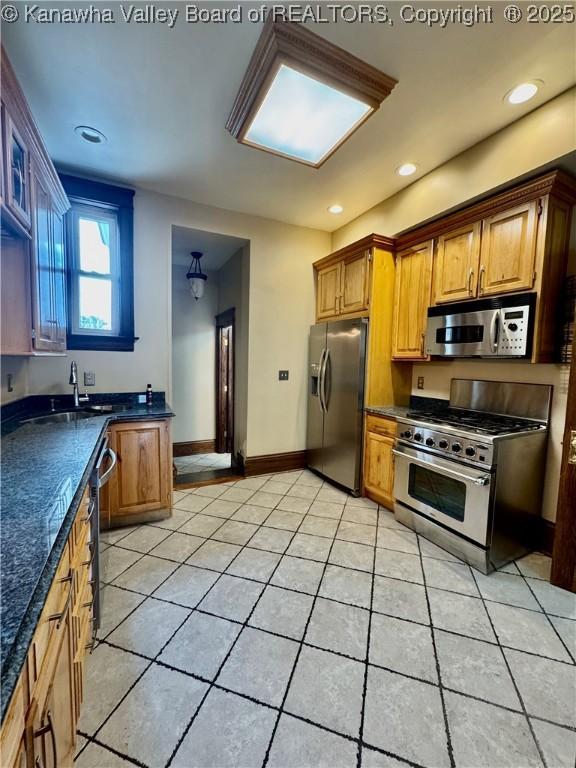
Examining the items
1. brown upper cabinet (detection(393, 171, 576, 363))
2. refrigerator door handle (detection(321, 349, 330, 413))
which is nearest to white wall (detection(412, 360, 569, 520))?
brown upper cabinet (detection(393, 171, 576, 363))

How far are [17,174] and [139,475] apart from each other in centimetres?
200

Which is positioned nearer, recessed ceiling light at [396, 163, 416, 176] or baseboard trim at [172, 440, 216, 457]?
recessed ceiling light at [396, 163, 416, 176]

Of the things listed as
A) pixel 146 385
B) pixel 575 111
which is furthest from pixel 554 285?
pixel 146 385

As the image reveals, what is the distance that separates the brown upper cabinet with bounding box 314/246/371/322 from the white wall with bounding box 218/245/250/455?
87cm

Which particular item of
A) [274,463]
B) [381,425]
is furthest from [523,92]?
[274,463]

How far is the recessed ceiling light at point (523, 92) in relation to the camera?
70.2 inches

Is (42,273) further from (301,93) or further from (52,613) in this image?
(52,613)

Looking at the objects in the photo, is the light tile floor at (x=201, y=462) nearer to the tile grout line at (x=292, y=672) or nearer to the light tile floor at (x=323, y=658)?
the light tile floor at (x=323, y=658)

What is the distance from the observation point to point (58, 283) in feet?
7.80

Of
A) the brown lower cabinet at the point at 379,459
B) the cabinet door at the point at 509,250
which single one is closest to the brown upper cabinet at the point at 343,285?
the cabinet door at the point at 509,250

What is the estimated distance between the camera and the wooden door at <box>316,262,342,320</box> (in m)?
3.48

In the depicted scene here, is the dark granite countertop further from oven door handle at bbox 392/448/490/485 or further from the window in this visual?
oven door handle at bbox 392/448/490/485

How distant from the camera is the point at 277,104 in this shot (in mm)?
1876

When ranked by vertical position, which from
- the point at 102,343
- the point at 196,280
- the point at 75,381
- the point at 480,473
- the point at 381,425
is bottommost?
the point at 480,473
